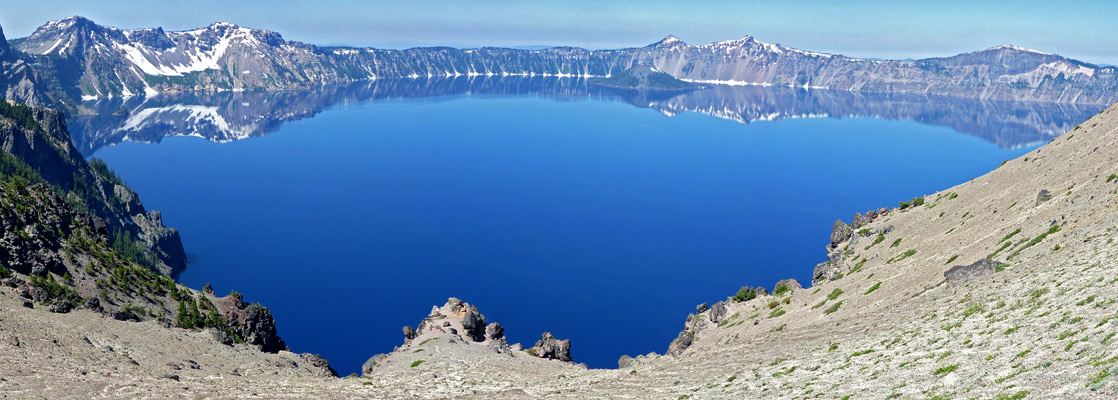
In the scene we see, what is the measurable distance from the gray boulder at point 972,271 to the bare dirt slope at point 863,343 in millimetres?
556

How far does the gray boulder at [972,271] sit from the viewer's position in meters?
54.5

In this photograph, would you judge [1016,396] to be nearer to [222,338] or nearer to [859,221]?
[222,338]

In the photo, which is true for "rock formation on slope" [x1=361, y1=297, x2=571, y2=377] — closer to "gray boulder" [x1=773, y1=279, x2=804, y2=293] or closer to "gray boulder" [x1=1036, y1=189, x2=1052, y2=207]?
"gray boulder" [x1=773, y1=279, x2=804, y2=293]

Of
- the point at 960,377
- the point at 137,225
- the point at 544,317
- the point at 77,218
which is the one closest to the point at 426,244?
the point at 544,317

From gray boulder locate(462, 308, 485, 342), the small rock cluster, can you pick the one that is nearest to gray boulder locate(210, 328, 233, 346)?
gray boulder locate(462, 308, 485, 342)

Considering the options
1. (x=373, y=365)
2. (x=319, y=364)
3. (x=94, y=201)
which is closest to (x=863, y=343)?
(x=373, y=365)

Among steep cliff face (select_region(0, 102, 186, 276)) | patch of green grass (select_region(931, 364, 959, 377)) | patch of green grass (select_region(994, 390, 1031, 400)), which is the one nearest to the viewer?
patch of green grass (select_region(994, 390, 1031, 400))

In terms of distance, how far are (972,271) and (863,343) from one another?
1388cm

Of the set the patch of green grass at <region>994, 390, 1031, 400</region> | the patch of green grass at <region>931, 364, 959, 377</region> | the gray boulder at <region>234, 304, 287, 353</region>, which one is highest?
the gray boulder at <region>234, 304, 287, 353</region>

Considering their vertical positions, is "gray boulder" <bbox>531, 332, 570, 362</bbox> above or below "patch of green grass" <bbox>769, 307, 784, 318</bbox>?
above

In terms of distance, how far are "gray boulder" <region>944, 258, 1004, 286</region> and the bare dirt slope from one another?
0.56 m

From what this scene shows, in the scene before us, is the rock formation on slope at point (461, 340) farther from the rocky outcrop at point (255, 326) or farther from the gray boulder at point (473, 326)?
the rocky outcrop at point (255, 326)

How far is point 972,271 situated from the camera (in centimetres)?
5512

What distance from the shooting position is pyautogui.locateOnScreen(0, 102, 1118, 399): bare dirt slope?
35562 mm
